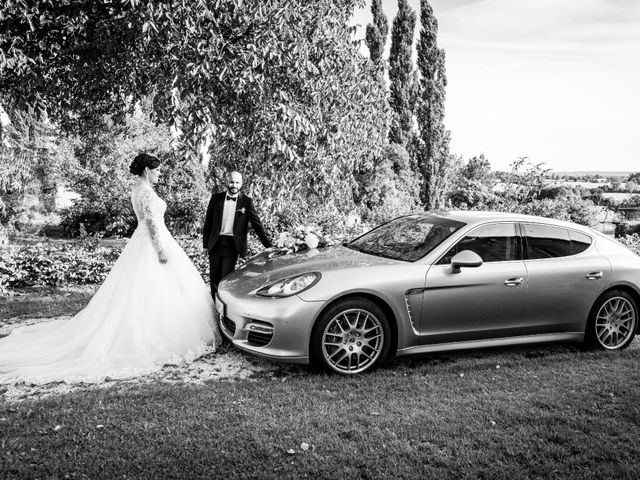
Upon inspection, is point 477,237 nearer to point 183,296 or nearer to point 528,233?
point 528,233

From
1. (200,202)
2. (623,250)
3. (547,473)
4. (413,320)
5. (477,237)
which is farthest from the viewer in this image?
(200,202)

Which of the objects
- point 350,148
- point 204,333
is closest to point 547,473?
point 204,333

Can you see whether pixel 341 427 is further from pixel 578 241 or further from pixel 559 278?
pixel 578 241

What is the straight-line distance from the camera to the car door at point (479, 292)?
16.9ft

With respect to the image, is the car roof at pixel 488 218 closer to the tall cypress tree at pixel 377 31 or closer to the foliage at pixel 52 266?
the foliage at pixel 52 266

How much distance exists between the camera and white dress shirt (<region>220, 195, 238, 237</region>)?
6656mm

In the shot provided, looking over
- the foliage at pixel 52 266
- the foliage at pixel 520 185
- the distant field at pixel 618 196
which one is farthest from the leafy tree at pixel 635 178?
the foliage at pixel 52 266

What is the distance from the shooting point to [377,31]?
33375 mm

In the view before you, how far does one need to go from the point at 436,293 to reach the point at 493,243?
897 millimetres

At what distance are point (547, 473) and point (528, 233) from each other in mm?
2873

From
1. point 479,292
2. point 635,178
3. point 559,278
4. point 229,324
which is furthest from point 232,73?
point 635,178

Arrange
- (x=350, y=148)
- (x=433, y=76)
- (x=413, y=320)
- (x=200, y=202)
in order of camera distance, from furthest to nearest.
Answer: (x=433, y=76)
(x=200, y=202)
(x=350, y=148)
(x=413, y=320)

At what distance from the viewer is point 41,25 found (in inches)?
275

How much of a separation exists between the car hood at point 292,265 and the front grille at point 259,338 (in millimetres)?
424
